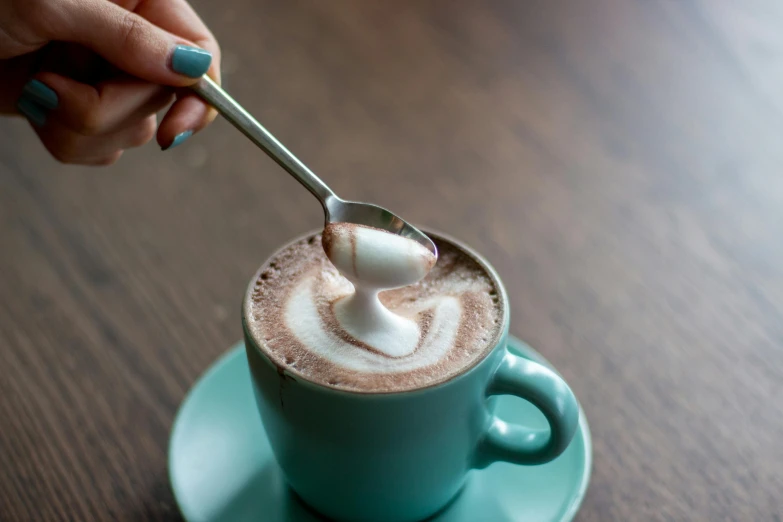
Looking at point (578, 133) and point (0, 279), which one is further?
point (578, 133)

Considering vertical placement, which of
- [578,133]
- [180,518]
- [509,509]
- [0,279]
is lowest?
[0,279]

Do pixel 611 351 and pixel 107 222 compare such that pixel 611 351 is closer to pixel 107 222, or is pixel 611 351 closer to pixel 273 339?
pixel 273 339

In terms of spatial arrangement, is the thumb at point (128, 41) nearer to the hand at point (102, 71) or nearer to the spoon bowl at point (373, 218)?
the hand at point (102, 71)

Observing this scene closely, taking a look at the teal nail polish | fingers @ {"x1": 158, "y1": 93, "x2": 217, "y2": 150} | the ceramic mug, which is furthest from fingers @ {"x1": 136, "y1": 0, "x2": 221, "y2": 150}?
the ceramic mug

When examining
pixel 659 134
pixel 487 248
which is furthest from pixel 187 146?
pixel 659 134

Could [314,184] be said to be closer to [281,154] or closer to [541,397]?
[281,154]

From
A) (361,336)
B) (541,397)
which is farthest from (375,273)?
(541,397)
